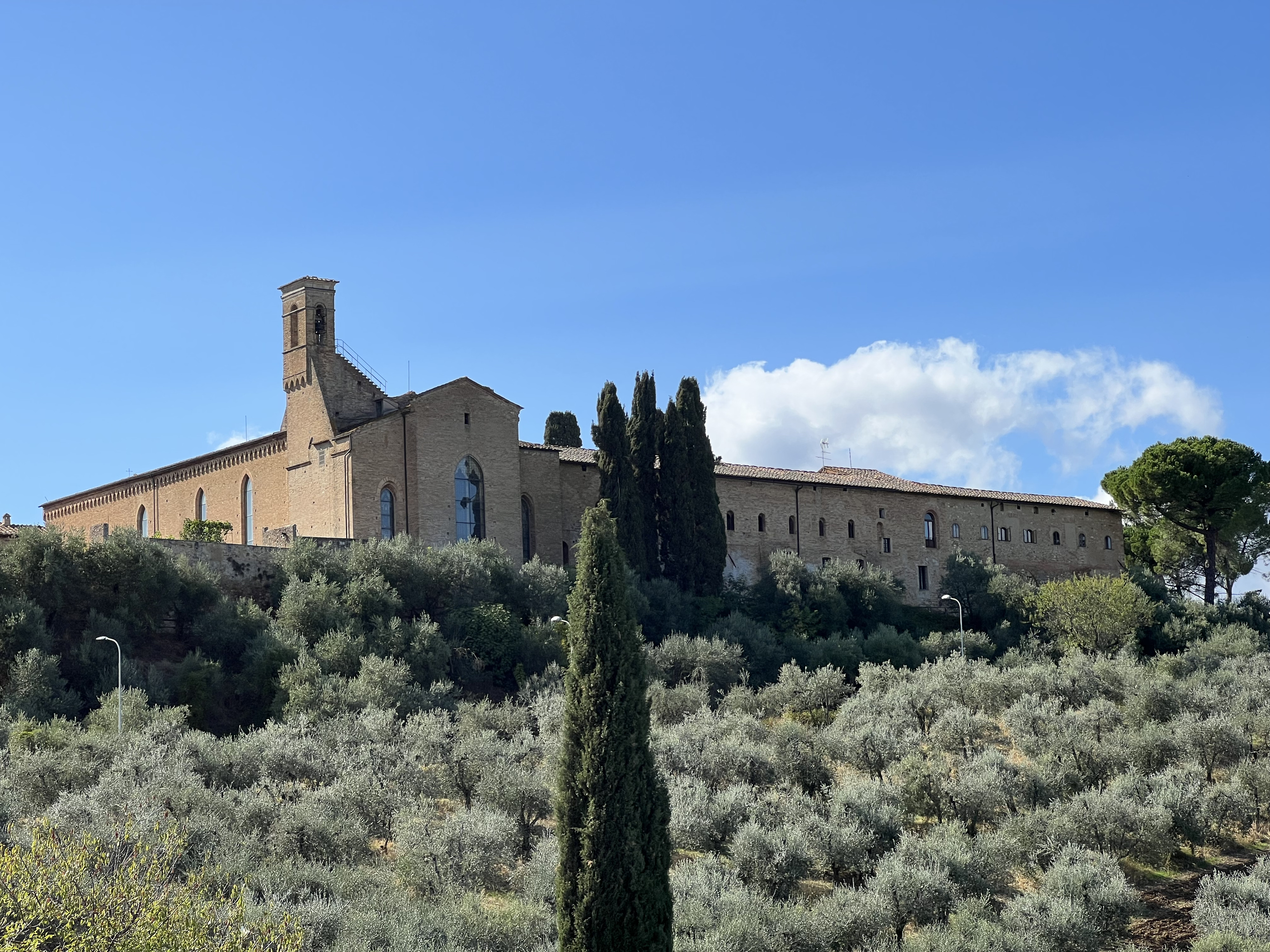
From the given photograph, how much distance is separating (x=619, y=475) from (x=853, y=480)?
1486 cm

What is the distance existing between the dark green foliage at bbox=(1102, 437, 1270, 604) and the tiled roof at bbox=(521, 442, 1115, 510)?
2.72 m

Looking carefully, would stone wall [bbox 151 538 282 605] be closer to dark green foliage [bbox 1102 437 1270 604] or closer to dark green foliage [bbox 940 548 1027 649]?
dark green foliage [bbox 940 548 1027 649]

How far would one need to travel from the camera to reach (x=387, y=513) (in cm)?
4509

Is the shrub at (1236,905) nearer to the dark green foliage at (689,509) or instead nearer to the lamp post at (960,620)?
the lamp post at (960,620)

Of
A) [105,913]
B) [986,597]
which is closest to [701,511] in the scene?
[986,597]

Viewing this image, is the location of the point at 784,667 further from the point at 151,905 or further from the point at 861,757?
the point at 151,905

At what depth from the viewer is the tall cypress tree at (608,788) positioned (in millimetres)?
→ 17609

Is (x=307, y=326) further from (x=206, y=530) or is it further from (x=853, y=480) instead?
(x=853, y=480)

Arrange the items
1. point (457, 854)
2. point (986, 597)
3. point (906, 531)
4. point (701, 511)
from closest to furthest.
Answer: point (457, 854) < point (701, 511) < point (986, 597) < point (906, 531)

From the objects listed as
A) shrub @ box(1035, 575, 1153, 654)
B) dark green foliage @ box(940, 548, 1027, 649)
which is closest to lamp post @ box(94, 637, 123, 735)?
shrub @ box(1035, 575, 1153, 654)

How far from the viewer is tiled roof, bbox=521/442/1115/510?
50.6 m

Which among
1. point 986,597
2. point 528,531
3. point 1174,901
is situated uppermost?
point 528,531

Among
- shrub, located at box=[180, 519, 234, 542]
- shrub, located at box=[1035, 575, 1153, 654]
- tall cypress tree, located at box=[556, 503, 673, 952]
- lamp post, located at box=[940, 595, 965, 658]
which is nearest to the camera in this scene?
tall cypress tree, located at box=[556, 503, 673, 952]

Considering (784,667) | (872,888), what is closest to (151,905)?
(872,888)
